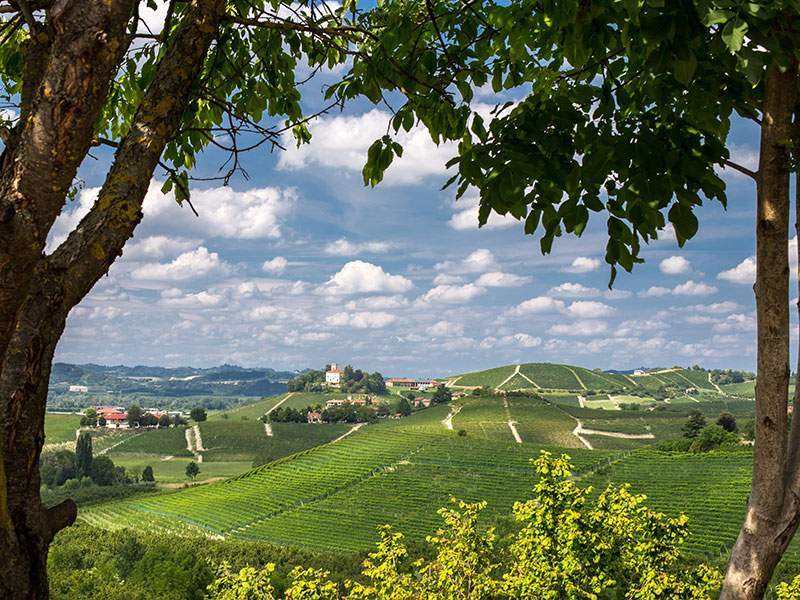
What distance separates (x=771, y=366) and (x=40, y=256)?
3.31 metres

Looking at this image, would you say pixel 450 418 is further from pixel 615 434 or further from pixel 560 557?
pixel 560 557

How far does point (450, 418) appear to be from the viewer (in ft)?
413

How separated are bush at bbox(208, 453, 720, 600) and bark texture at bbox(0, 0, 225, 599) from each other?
35.1 feet

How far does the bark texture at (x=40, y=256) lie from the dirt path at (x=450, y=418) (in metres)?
115

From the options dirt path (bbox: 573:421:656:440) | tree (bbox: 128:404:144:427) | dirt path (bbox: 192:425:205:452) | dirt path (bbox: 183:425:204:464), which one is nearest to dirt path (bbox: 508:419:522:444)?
dirt path (bbox: 573:421:656:440)

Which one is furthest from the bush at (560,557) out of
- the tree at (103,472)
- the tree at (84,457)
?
the tree at (84,457)

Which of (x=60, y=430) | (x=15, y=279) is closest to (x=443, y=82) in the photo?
(x=15, y=279)

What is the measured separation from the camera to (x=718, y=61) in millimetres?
3168

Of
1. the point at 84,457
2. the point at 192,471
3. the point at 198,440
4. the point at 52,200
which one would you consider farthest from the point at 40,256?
the point at 198,440

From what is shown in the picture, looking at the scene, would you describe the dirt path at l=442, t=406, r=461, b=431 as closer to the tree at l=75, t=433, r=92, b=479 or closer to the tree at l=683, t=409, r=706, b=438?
the tree at l=683, t=409, r=706, b=438

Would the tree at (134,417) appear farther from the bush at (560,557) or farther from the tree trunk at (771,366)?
the tree trunk at (771,366)

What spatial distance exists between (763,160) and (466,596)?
1170 cm

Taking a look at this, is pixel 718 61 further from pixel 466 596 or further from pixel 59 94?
pixel 466 596

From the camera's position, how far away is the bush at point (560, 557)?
40.1ft
